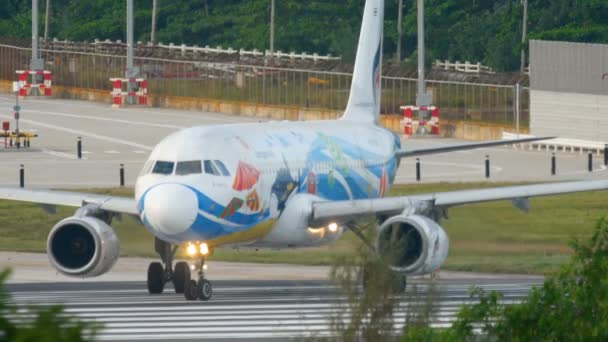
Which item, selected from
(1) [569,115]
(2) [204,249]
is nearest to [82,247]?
(2) [204,249]

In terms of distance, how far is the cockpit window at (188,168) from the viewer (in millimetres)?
32281

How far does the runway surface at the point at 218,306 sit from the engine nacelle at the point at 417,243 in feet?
1.98

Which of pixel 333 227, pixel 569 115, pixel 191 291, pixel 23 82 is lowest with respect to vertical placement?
pixel 191 291

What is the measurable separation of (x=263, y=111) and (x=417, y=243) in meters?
61.9

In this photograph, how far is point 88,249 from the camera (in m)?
33.9

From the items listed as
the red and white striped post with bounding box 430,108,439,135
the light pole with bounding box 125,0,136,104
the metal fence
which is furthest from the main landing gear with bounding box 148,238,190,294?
the light pole with bounding box 125,0,136,104

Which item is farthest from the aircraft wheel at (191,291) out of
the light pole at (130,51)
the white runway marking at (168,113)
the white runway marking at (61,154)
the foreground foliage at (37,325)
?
the light pole at (130,51)

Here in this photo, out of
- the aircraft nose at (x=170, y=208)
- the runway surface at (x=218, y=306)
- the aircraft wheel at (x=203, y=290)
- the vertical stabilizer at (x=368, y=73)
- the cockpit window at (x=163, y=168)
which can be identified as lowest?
the runway surface at (x=218, y=306)

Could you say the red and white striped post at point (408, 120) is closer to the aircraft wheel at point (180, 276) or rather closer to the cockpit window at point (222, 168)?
the aircraft wheel at point (180, 276)

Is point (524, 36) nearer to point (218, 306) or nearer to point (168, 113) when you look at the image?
point (168, 113)

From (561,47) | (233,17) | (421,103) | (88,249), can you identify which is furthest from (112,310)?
(233,17)

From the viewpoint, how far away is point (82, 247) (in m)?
33.9

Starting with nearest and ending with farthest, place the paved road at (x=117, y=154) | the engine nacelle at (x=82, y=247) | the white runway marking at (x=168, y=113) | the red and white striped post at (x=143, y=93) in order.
A: the engine nacelle at (x=82, y=247) < the paved road at (x=117, y=154) < the white runway marking at (x=168, y=113) < the red and white striped post at (x=143, y=93)

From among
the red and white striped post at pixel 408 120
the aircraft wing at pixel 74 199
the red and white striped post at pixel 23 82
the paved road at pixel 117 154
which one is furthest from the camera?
the red and white striped post at pixel 23 82
